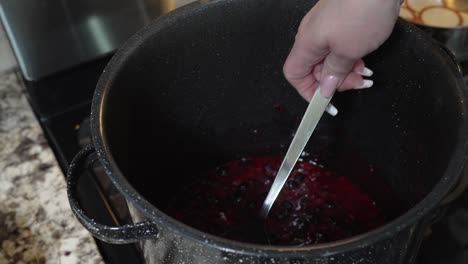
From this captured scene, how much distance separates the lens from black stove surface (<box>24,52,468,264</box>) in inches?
27.9

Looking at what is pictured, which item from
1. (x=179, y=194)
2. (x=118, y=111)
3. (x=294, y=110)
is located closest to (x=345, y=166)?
(x=294, y=110)

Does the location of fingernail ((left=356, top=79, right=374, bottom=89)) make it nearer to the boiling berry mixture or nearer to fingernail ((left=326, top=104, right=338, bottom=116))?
fingernail ((left=326, top=104, right=338, bottom=116))

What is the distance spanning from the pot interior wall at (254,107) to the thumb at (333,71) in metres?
0.09

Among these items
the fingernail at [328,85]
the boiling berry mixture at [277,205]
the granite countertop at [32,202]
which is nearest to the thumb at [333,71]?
the fingernail at [328,85]

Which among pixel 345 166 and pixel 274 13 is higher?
pixel 274 13

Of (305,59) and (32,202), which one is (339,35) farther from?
Result: (32,202)

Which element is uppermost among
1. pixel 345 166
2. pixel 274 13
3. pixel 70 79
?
pixel 274 13

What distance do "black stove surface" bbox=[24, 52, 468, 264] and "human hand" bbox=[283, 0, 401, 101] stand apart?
0.91ft

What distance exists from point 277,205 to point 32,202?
0.30m

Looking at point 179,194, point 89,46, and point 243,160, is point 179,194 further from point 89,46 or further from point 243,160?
point 89,46

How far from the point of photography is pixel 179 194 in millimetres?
752

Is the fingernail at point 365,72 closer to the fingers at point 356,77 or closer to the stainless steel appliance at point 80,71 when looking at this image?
the fingers at point 356,77

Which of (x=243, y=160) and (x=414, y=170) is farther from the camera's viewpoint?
(x=243, y=160)

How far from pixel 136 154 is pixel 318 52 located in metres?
0.22
